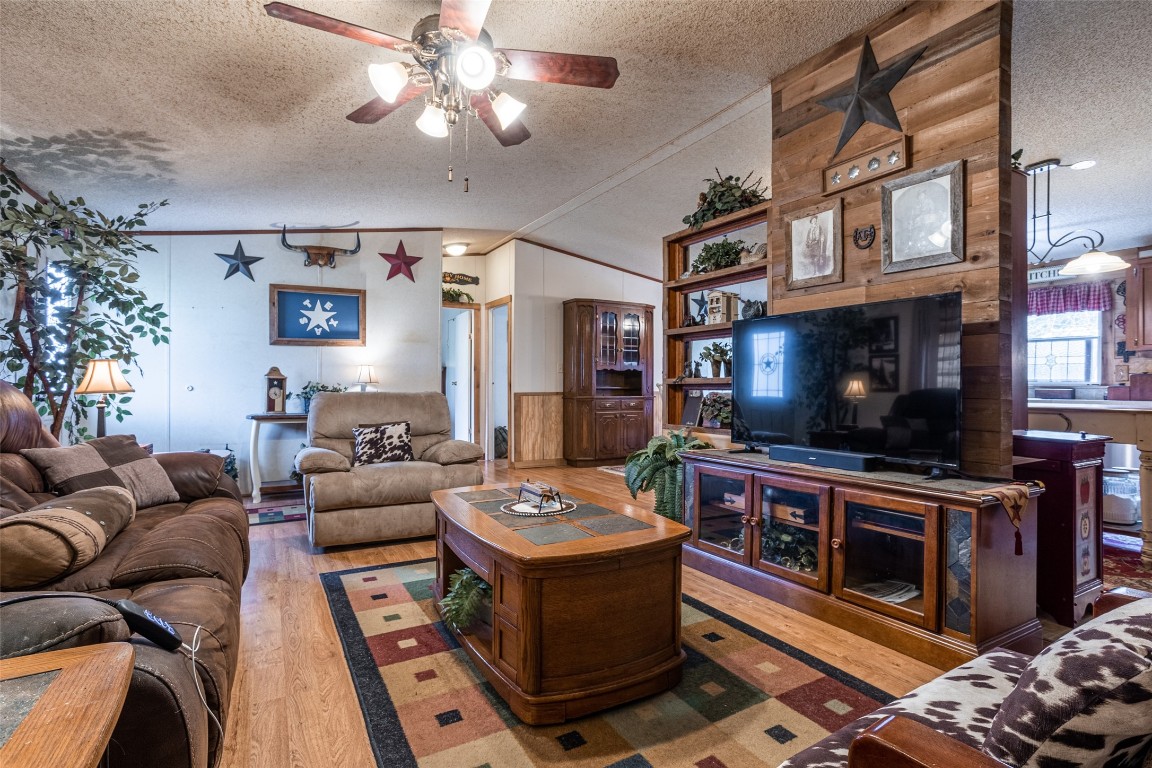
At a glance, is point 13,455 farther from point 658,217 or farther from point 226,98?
point 658,217

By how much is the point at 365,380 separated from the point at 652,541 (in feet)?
15.2

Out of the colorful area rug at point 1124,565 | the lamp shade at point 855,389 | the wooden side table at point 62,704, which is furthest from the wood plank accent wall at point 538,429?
the wooden side table at point 62,704

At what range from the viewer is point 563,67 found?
7.50 feet

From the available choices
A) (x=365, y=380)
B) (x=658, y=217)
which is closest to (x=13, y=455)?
(x=365, y=380)

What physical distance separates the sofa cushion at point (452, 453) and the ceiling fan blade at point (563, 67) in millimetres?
2598

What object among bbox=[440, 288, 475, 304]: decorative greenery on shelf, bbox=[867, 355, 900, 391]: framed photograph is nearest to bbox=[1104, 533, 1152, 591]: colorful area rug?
bbox=[867, 355, 900, 391]: framed photograph

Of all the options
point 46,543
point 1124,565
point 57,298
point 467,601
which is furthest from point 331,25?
point 1124,565

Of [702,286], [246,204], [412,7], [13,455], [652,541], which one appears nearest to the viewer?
[652,541]

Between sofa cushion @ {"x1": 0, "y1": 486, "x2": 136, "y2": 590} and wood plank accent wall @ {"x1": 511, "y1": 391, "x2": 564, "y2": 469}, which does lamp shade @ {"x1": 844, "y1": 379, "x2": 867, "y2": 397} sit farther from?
wood plank accent wall @ {"x1": 511, "y1": 391, "x2": 564, "y2": 469}

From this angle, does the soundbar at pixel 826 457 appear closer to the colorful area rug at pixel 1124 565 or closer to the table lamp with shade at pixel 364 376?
the colorful area rug at pixel 1124 565

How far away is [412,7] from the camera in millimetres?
2496

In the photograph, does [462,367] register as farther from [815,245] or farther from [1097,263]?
[1097,263]

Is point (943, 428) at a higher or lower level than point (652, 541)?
higher

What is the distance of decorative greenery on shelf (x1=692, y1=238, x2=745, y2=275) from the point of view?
374 cm
